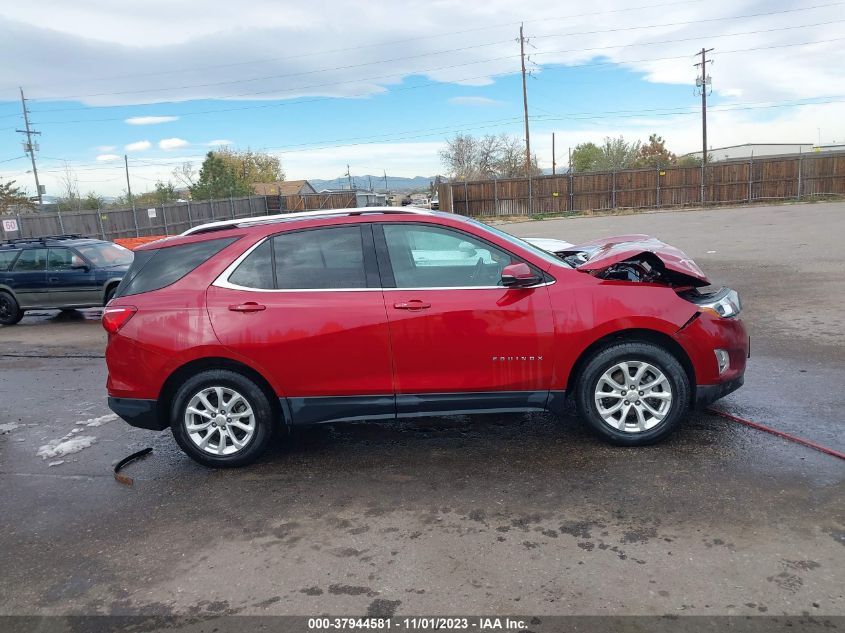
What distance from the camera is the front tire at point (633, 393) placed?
4379 millimetres

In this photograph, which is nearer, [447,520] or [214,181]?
[447,520]

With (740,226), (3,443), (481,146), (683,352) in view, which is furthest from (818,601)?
(481,146)

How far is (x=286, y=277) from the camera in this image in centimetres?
448

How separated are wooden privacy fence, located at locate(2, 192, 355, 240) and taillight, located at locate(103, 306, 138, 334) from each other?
26768 mm

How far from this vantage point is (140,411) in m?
4.54

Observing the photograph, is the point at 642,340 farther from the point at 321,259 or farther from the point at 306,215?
the point at 306,215

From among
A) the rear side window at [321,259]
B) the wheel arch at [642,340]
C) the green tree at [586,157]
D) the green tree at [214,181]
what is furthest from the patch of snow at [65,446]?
the green tree at [586,157]

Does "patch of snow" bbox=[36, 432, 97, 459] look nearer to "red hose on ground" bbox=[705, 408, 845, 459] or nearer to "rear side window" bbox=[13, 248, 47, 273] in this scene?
"red hose on ground" bbox=[705, 408, 845, 459]

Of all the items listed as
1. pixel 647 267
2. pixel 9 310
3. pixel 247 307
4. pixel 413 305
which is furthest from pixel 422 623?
pixel 9 310

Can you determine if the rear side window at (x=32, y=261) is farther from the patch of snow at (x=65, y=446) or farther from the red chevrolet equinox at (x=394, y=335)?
the red chevrolet equinox at (x=394, y=335)

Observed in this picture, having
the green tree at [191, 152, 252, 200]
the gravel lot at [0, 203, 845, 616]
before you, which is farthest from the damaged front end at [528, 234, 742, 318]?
the green tree at [191, 152, 252, 200]

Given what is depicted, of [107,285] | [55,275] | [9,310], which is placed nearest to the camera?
[107,285]

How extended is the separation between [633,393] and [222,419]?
291 centimetres

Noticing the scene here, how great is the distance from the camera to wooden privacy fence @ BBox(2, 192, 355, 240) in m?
27.5
